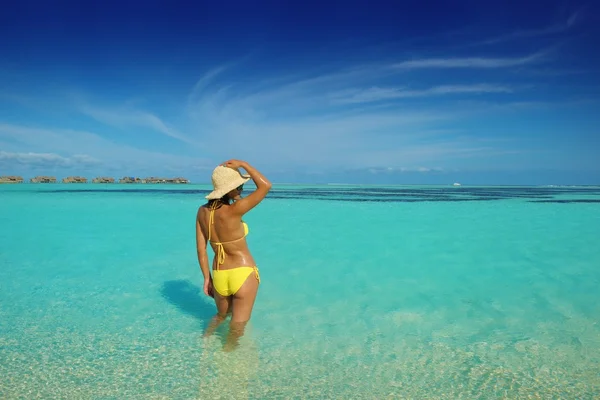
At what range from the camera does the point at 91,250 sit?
32.9 feet

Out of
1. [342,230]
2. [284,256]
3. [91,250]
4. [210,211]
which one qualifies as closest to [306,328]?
[210,211]

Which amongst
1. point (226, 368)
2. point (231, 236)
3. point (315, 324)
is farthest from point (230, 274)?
point (315, 324)

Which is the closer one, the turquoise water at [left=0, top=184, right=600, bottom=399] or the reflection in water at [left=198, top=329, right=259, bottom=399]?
the reflection in water at [left=198, top=329, right=259, bottom=399]

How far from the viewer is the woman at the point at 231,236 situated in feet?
12.6

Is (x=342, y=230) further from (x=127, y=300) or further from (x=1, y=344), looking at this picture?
(x=1, y=344)

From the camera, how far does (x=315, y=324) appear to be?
514 cm

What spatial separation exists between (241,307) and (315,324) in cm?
128

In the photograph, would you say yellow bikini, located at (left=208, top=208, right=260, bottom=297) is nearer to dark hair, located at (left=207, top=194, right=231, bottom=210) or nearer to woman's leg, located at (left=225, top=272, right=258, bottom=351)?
woman's leg, located at (left=225, top=272, right=258, bottom=351)

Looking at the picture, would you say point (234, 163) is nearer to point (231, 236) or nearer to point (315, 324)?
point (231, 236)

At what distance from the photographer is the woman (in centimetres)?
383

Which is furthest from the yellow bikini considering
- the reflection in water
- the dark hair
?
the reflection in water

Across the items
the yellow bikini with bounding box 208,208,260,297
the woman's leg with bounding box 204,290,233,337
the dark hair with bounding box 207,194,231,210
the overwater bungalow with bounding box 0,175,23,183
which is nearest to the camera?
the dark hair with bounding box 207,194,231,210

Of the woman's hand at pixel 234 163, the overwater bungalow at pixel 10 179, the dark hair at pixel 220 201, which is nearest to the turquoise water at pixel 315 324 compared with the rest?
the dark hair at pixel 220 201

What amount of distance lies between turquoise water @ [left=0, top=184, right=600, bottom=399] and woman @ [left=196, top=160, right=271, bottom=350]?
492mm
